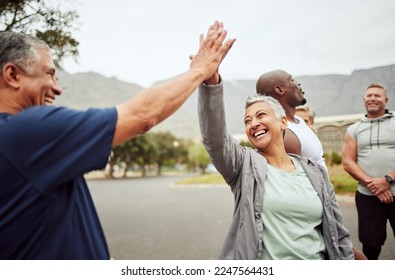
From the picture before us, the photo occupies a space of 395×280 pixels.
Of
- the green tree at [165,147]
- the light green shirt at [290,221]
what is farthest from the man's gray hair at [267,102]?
the green tree at [165,147]

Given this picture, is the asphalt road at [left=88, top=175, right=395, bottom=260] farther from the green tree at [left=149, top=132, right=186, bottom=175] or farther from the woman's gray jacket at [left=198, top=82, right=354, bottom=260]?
the green tree at [left=149, top=132, right=186, bottom=175]

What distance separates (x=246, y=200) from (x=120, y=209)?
8.17 metres

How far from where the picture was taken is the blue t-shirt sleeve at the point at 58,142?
0.87 meters

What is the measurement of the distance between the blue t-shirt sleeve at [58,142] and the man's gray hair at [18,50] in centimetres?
25

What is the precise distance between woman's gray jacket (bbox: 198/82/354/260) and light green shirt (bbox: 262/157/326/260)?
5 centimetres

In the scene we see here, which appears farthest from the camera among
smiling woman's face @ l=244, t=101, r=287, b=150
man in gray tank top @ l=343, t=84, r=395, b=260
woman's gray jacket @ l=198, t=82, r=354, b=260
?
man in gray tank top @ l=343, t=84, r=395, b=260

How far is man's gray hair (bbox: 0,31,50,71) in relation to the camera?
1.04 meters

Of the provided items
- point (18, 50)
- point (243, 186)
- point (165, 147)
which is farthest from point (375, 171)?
point (165, 147)

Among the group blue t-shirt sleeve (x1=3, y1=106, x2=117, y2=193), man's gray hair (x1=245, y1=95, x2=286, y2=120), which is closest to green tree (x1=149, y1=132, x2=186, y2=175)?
man's gray hair (x1=245, y1=95, x2=286, y2=120)

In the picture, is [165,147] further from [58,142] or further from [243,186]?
[58,142]

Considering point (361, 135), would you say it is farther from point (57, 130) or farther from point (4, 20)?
point (4, 20)

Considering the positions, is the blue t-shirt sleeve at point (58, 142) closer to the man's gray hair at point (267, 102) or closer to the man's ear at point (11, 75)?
Result: the man's ear at point (11, 75)

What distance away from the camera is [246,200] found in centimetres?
148
